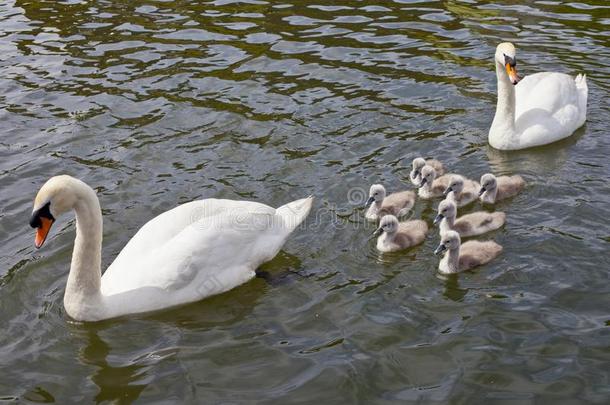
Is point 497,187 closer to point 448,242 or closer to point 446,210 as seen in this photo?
point 446,210

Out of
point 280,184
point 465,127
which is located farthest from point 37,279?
point 465,127

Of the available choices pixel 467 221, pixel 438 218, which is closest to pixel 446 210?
pixel 438 218

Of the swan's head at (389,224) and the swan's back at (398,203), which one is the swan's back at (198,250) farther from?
the swan's back at (398,203)

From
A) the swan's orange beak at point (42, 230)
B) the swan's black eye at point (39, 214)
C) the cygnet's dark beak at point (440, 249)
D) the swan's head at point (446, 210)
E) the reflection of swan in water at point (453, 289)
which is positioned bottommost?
the reflection of swan in water at point (453, 289)

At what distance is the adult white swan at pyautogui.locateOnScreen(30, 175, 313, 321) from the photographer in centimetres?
730

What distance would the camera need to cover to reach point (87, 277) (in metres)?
7.46

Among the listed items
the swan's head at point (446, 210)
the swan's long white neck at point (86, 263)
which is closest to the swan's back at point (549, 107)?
the swan's head at point (446, 210)

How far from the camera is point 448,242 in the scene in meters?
8.12

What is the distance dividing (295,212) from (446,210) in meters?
1.50

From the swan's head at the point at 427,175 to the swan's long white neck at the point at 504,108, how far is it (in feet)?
5.54

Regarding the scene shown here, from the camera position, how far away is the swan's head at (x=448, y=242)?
806 cm

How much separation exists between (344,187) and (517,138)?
8.20 ft

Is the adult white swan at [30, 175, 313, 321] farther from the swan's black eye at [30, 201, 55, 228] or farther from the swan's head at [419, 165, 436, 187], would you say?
the swan's head at [419, 165, 436, 187]

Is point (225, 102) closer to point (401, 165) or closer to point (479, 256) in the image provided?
point (401, 165)
